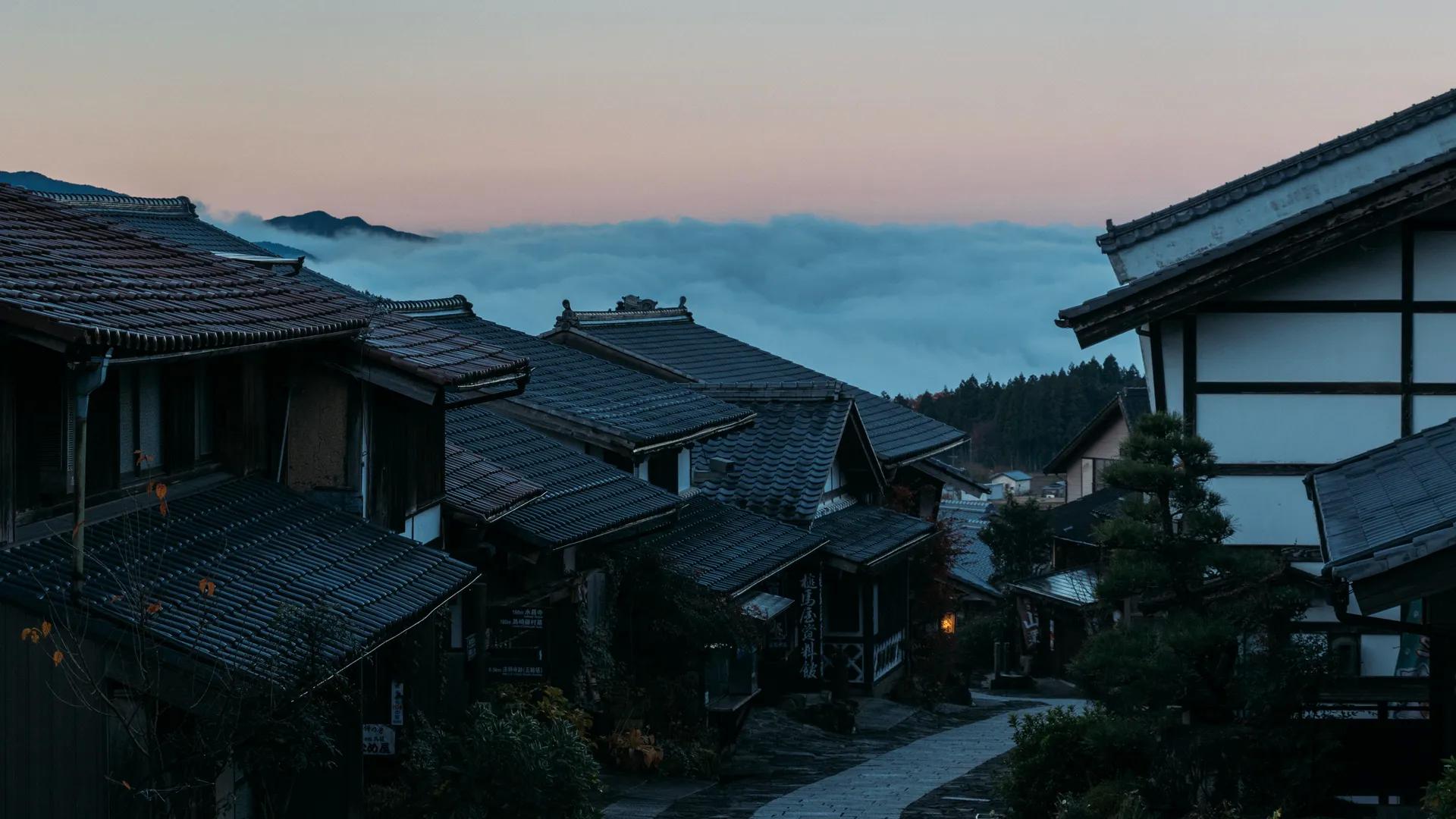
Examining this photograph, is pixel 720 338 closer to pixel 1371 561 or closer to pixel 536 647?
pixel 536 647

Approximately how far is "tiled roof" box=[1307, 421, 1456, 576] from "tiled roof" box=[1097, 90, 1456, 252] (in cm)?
526

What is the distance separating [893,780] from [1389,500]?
372 inches

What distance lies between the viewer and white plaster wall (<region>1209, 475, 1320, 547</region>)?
15.6 m

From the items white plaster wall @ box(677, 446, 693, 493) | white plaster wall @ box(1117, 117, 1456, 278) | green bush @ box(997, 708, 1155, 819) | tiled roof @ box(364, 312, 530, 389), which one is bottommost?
green bush @ box(997, 708, 1155, 819)

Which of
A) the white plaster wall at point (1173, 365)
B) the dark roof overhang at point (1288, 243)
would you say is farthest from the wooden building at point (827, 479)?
the dark roof overhang at point (1288, 243)

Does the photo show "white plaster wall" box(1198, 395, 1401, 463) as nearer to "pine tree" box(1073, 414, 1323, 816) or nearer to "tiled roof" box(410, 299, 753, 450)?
"pine tree" box(1073, 414, 1323, 816)

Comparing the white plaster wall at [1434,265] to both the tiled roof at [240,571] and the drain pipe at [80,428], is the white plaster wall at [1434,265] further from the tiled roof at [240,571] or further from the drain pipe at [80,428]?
the drain pipe at [80,428]

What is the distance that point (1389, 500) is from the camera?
1210cm

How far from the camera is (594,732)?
19.7 m

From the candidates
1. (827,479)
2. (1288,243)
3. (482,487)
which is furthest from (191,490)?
(827,479)

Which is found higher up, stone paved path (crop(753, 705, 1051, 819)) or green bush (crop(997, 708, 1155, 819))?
green bush (crop(997, 708, 1155, 819))

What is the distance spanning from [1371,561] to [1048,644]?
3459 centimetres

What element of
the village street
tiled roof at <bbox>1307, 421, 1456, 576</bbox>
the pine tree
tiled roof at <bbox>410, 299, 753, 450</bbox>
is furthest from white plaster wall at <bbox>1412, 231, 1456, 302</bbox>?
tiled roof at <bbox>410, 299, 753, 450</bbox>

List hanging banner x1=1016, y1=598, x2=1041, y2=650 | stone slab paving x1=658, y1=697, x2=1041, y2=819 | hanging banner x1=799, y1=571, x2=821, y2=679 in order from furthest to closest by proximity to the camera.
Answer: hanging banner x1=1016, y1=598, x2=1041, y2=650 → hanging banner x1=799, y1=571, x2=821, y2=679 → stone slab paving x1=658, y1=697, x2=1041, y2=819
